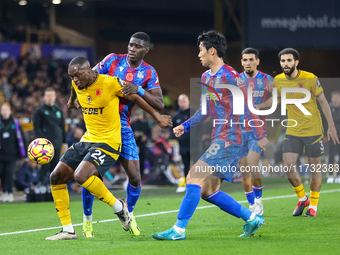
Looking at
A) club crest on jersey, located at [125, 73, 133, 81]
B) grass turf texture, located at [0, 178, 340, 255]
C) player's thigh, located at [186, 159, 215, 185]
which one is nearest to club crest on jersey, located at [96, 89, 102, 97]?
club crest on jersey, located at [125, 73, 133, 81]

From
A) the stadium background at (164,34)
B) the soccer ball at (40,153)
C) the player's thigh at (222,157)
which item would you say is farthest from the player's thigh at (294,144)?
the stadium background at (164,34)

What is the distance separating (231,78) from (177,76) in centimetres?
2515

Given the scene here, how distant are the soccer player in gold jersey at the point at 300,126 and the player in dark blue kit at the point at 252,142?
276 mm

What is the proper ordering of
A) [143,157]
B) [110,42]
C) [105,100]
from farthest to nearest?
[110,42] < [143,157] < [105,100]

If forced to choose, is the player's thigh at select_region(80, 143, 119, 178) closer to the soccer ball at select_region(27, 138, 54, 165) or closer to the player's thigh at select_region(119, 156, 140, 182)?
the player's thigh at select_region(119, 156, 140, 182)

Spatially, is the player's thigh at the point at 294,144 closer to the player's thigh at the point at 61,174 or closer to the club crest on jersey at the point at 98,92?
the club crest on jersey at the point at 98,92

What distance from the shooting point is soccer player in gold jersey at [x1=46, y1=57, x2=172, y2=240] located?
607 centimetres

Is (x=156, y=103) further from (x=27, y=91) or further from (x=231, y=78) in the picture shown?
(x=27, y=91)

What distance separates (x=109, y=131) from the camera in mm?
6266

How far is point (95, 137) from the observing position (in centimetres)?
623

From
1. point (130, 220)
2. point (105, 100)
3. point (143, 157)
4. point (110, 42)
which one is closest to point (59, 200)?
point (130, 220)

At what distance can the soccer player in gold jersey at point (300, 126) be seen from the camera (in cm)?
813

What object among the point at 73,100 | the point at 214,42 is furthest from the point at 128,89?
the point at 214,42

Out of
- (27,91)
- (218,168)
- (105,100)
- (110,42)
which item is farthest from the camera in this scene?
(110,42)
